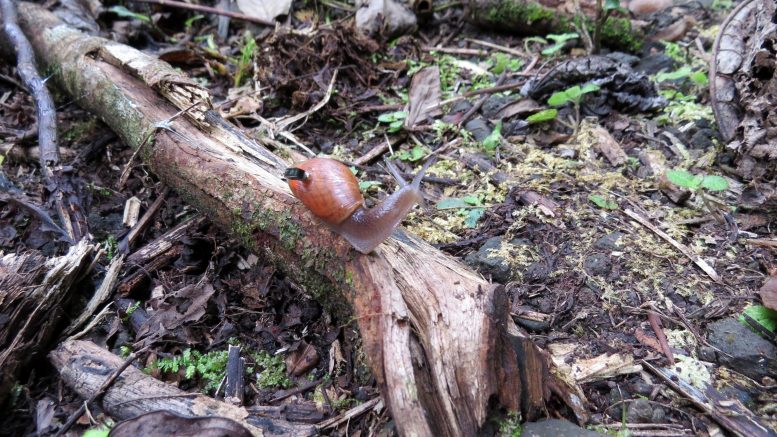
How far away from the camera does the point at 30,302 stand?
2.43 meters

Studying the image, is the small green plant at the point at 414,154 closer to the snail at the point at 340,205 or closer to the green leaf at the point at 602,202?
the green leaf at the point at 602,202

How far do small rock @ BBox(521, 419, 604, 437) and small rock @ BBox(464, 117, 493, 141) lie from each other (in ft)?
7.83

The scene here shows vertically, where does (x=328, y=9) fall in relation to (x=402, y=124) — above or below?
above

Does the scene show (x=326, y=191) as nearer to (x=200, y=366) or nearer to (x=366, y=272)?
(x=366, y=272)

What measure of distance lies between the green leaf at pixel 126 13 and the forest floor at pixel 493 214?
3 centimetres

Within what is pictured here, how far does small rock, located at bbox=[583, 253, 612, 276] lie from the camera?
8.93 feet

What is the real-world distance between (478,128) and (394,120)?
70 cm

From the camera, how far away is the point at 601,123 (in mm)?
3928

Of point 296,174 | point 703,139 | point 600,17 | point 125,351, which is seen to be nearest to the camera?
point 296,174

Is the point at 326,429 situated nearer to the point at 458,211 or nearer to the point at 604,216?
the point at 458,211

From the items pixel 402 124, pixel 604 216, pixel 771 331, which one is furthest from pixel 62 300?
pixel 771 331

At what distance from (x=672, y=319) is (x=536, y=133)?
1859 mm

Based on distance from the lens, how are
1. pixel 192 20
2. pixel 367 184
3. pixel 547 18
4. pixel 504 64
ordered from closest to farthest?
pixel 367 184 → pixel 504 64 → pixel 547 18 → pixel 192 20

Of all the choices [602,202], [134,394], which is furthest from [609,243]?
[134,394]
